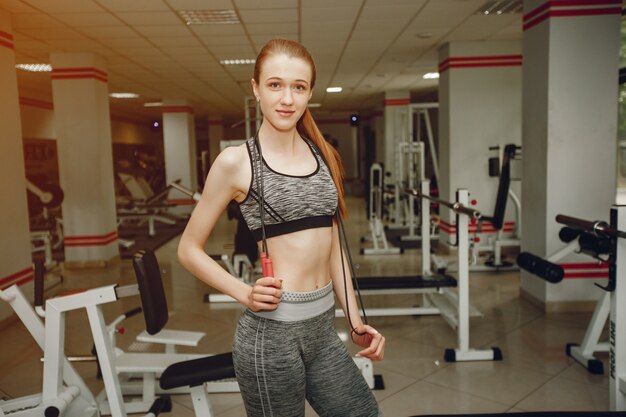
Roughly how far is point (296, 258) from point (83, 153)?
22.0ft

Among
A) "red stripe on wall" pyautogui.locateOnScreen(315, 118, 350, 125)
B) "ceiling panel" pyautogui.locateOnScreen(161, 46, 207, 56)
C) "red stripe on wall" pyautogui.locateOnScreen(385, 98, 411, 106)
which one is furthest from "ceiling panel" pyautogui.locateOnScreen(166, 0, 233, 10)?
"red stripe on wall" pyautogui.locateOnScreen(315, 118, 350, 125)

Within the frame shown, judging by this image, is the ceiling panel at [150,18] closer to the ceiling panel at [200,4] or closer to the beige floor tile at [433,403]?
the ceiling panel at [200,4]

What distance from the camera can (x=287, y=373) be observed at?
123 centimetres

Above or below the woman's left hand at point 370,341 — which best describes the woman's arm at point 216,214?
above

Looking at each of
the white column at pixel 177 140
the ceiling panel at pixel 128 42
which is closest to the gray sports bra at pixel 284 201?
the ceiling panel at pixel 128 42

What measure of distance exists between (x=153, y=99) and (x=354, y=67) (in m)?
6.31

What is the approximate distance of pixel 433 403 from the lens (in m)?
3.01

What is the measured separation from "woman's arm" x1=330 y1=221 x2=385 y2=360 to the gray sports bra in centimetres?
15

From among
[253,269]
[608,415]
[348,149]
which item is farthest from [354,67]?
[348,149]

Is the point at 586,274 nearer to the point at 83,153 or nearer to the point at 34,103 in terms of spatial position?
the point at 83,153

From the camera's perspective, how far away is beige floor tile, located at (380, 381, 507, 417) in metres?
2.91

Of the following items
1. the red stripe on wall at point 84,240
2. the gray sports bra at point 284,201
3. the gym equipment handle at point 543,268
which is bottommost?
the red stripe on wall at point 84,240

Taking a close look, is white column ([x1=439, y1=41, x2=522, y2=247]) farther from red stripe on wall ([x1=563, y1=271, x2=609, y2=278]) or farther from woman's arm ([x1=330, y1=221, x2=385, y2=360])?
woman's arm ([x1=330, y1=221, x2=385, y2=360])

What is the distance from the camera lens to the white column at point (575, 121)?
14.5 feet
